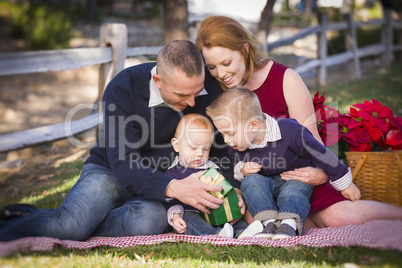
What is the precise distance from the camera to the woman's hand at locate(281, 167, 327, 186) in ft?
10.3

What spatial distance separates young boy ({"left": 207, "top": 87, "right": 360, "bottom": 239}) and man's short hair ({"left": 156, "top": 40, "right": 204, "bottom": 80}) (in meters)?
0.35

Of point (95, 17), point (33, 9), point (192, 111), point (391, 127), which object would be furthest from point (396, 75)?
point (95, 17)

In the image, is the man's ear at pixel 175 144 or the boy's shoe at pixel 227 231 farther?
the man's ear at pixel 175 144

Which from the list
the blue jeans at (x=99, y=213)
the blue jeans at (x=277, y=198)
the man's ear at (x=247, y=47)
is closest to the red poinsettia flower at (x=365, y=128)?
the blue jeans at (x=277, y=198)

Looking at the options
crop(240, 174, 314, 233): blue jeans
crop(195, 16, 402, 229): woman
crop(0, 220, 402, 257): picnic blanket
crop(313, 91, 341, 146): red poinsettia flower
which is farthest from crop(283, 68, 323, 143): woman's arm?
crop(0, 220, 402, 257): picnic blanket

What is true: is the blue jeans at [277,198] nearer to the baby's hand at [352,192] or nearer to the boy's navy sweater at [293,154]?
the boy's navy sweater at [293,154]

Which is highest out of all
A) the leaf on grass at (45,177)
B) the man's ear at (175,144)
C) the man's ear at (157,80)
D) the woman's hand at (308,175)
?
the man's ear at (157,80)

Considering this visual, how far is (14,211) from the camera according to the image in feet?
9.12

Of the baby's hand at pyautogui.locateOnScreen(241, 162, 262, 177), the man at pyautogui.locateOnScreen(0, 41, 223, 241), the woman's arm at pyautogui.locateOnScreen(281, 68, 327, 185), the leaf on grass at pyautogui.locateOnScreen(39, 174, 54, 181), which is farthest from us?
the leaf on grass at pyautogui.locateOnScreen(39, 174, 54, 181)

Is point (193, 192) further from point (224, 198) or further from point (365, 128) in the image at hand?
point (365, 128)

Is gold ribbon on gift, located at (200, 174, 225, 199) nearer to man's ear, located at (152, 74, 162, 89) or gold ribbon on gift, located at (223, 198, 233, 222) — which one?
gold ribbon on gift, located at (223, 198, 233, 222)

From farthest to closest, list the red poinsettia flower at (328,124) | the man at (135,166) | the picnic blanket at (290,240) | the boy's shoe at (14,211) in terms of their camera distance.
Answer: the red poinsettia flower at (328,124)
the man at (135,166)
the boy's shoe at (14,211)
the picnic blanket at (290,240)

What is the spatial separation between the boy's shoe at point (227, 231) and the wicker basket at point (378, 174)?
3.54ft

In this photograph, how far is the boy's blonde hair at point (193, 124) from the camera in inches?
125
